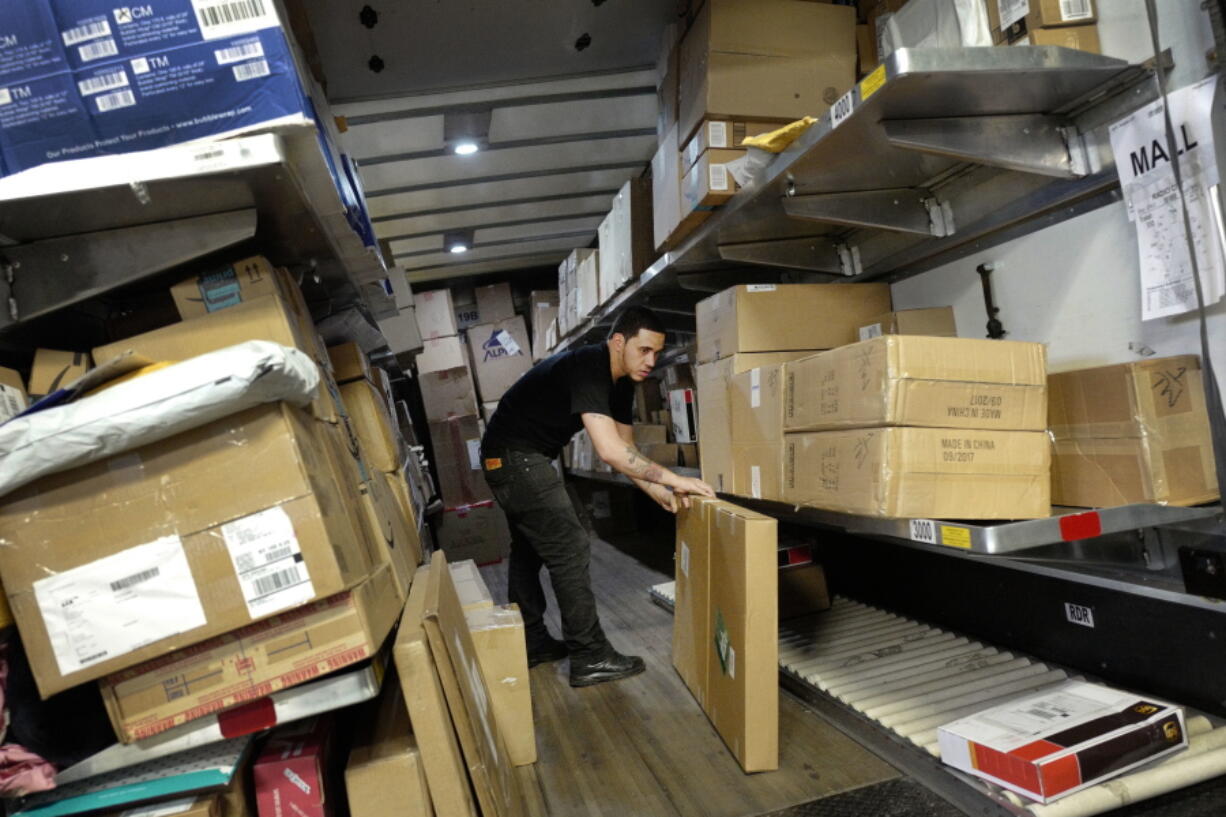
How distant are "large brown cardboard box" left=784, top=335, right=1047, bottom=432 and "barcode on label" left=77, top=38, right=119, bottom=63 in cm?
159

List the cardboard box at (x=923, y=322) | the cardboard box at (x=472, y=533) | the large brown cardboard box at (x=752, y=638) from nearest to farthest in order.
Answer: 1. the large brown cardboard box at (x=752, y=638)
2. the cardboard box at (x=923, y=322)
3. the cardboard box at (x=472, y=533)

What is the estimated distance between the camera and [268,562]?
43.6 inches

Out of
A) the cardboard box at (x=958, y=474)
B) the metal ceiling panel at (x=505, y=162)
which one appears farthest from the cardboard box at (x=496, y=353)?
the cardboard box at (x=958, y=474)

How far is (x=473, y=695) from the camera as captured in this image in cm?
158

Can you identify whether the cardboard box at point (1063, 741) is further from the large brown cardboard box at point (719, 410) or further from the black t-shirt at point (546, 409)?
the black t-shirt at point (546, 409)

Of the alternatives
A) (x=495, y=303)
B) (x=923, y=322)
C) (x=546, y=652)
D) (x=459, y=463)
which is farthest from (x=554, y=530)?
(x=495, y=303)

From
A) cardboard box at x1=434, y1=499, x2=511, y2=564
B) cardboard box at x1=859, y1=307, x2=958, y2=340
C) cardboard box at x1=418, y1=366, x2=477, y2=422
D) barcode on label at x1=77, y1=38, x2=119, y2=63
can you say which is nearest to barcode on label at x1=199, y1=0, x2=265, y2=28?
barcode on label at x1=77, y1=38, x2=119, y2=63

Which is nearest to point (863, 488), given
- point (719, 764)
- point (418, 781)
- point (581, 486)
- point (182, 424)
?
point (719, 764)

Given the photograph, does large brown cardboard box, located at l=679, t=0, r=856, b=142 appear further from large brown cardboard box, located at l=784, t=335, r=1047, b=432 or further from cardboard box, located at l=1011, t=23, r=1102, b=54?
large brown cardboard box, located at l=784, t=335, r=1047, b=432

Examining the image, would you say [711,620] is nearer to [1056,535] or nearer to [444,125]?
[1056,535]

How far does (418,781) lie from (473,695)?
0.26 meters

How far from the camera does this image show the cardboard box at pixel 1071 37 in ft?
5.35

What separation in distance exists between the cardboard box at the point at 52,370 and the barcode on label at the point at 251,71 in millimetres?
599

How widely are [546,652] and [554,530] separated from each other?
0.61 metres
